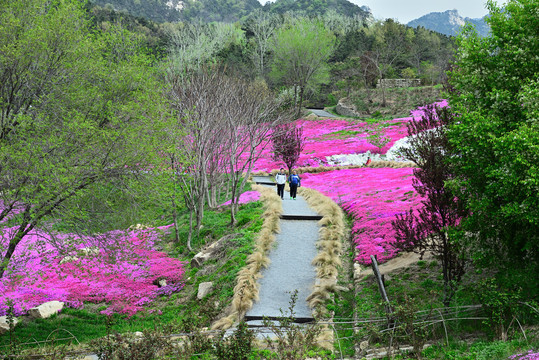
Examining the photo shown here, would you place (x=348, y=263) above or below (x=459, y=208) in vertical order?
below

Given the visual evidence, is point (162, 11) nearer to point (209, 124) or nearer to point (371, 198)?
point (209, 124)

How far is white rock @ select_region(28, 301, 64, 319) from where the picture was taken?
14484mm

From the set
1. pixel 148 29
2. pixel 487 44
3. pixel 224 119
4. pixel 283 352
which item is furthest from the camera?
pixel 148 29

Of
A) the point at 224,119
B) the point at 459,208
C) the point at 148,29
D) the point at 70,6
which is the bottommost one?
the point at 459,208

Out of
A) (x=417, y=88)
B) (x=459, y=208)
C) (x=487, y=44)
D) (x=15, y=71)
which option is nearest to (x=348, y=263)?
(x=459, y=208)

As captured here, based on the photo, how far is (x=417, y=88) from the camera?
2238 inches

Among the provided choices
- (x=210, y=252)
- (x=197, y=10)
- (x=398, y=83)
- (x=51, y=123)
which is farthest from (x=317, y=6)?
(x=51, y=123)

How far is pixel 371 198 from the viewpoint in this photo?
2253 centimetres

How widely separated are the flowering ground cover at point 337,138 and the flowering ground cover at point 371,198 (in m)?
4.67

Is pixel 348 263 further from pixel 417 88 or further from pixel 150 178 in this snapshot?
pixel 417 88

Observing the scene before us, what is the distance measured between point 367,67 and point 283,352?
60.7 m

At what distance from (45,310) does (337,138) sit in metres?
34.4

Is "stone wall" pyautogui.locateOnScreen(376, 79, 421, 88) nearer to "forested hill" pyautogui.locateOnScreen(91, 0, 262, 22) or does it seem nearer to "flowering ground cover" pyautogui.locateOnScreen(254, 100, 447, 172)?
"flowering ground cover" pyautogui.locateOnScreen(254, 100, 447, 172)

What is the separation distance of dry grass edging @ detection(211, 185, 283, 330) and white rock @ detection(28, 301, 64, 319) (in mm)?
6320
